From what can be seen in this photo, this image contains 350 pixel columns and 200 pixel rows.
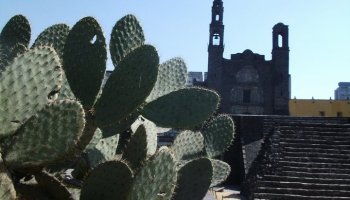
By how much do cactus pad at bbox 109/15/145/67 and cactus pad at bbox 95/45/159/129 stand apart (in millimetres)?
374

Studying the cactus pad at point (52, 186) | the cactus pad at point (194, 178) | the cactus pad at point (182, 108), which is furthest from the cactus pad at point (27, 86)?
the cactus pad at point (194, 178)

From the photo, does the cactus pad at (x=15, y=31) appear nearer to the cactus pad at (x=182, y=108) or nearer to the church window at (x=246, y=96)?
the cactus pad at (x=182, y=108)

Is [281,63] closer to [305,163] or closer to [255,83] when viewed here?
[255,83]

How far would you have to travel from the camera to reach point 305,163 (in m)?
9.62

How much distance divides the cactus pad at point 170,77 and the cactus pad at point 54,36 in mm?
645

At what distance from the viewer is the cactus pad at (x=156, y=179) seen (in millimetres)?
1826

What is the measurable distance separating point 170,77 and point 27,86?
1.38 metres

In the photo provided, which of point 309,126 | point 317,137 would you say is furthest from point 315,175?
point 309,126

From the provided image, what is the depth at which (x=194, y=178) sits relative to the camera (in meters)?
2.65

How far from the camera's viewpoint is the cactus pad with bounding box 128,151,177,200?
71.9 inches

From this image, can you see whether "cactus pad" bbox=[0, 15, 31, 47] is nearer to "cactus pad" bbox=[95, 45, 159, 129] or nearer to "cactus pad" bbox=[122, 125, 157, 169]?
"cactus pad" bbox=[95, 45, 159, 129]

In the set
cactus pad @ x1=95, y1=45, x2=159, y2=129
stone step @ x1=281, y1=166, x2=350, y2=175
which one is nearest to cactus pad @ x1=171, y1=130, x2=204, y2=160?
cactus pad @ x1=95, y1=45, x2=159, y2=129

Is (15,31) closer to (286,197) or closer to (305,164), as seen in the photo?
(286,197)

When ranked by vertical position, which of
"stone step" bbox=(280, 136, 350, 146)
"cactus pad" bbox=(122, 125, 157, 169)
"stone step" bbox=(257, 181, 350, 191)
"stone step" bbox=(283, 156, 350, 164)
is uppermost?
"cactus pad" bbox=(122, 125, 157, 169)
